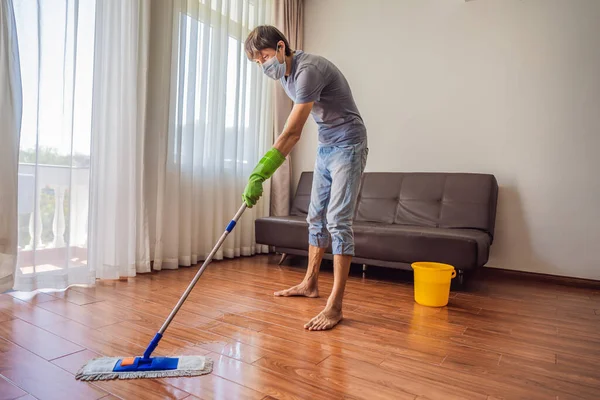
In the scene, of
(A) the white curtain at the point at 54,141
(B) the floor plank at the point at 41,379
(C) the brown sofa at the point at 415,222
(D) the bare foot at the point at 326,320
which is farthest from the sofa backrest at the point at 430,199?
(B) the floor plank at the point at 41,379

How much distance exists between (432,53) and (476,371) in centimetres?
267

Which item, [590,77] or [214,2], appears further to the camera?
[214,2]

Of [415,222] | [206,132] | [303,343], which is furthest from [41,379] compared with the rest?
[415,222]

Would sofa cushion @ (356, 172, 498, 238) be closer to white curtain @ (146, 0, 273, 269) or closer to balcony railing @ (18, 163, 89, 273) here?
white curtain @ (146, 0, 273, 269)

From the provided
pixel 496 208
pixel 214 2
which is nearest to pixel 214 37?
pixel 214 2

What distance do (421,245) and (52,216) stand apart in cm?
206

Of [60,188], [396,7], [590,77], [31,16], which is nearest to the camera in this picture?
[31,16]

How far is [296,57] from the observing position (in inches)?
65.2

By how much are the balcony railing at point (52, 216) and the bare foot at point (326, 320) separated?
136 centimetres

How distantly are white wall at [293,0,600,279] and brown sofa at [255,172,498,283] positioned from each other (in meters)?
0.25

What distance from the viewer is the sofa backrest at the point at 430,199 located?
2.72 metres

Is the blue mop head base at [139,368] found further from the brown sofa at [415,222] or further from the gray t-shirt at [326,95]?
the brown sofa at [415,222]

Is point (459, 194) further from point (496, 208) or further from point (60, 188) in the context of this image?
point (60, 188)

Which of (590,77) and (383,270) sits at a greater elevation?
(590,77)
